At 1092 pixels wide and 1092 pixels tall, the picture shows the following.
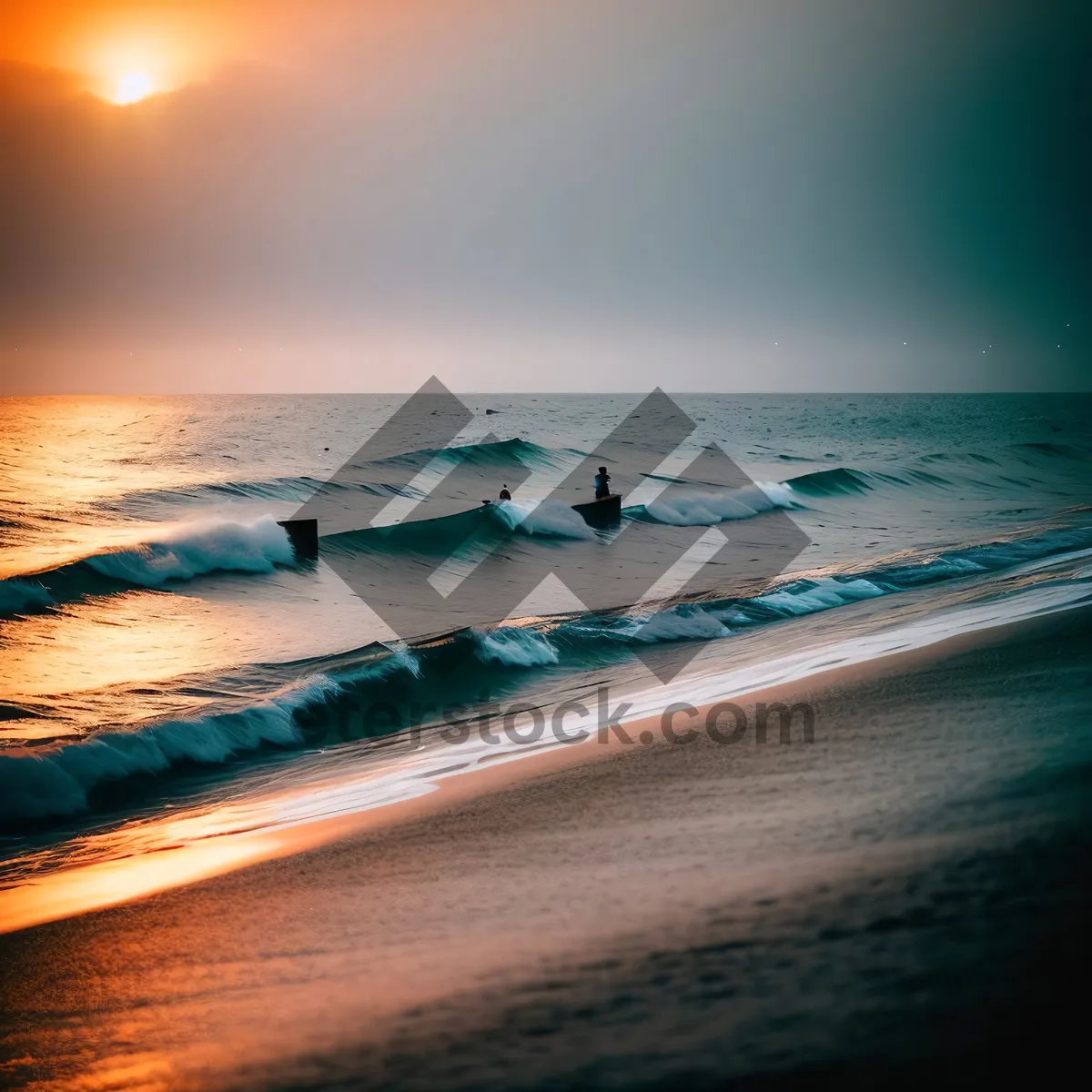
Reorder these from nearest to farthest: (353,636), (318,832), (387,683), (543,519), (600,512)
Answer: (318,832)
(387,683)
(353,636)
(543,519)
(600,512)

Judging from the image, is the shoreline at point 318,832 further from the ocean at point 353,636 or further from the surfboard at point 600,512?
the surfboard at point 600,512

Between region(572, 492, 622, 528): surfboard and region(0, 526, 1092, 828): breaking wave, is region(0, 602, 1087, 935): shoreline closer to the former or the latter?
region(0, 526, 1092, 828): breaking wave

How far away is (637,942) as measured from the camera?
3541mm

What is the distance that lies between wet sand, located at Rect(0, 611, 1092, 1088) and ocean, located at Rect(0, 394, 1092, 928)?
67 cm

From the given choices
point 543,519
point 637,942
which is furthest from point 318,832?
point 543,519

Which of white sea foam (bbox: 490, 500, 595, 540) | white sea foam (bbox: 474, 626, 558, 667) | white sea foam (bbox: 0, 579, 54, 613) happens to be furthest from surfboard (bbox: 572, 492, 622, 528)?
white sea foam (bbox: 0, 579, 54, 613)

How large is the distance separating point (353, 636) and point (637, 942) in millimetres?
9773

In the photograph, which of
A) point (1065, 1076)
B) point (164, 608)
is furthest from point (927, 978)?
point (164, 608)

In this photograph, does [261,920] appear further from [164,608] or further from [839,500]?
[839,500]

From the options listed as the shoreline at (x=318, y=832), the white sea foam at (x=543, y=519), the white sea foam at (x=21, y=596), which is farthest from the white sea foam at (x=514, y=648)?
the white sea foam at (x=543, y=519)

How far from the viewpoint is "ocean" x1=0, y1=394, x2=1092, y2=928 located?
277 inches

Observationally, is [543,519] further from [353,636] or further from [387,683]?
[387,683]

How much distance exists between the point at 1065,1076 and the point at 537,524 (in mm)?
19819

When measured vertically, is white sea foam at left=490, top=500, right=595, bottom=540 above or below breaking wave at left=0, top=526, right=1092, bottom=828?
above
